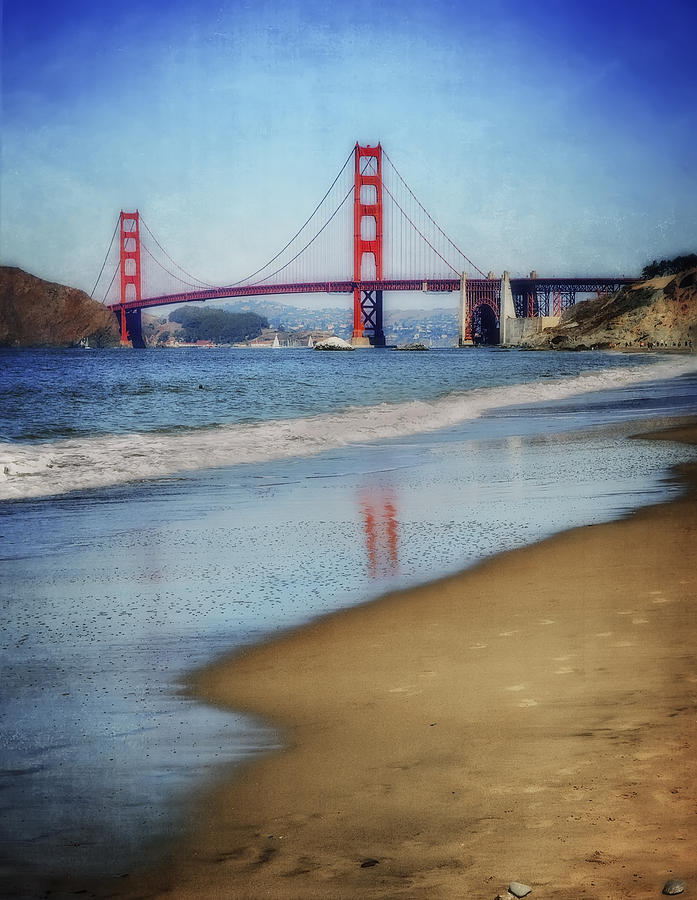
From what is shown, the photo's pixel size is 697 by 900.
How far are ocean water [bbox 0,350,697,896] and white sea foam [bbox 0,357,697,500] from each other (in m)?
0.05

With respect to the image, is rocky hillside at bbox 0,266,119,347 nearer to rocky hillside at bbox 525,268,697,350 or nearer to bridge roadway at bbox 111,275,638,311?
bridge roadway at bbox 111,275,638,311

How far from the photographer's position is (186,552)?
4195 mm

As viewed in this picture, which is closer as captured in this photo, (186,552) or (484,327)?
(186,552)

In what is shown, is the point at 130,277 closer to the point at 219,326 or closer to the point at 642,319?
the point at 642,319

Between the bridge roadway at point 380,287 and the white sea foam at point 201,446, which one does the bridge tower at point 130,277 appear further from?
the white sea foam at point 201,446

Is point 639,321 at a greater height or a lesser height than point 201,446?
greater

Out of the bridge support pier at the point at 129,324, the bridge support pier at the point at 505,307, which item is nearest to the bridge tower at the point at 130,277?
the bridge support pier at the point at 129,324

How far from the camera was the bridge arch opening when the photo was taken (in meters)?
77.4

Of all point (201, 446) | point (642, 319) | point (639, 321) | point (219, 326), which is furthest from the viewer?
point (219, 326)

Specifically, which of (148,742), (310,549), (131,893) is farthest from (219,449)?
(131,893)

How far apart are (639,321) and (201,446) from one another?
5965cm

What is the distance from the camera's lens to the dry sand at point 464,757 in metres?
1.51

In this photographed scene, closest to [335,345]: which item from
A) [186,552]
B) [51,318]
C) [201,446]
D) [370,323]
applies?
[370,323]

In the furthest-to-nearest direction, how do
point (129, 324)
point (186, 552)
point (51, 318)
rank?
point (129, 324), point (51, 318), point (186, 552)
